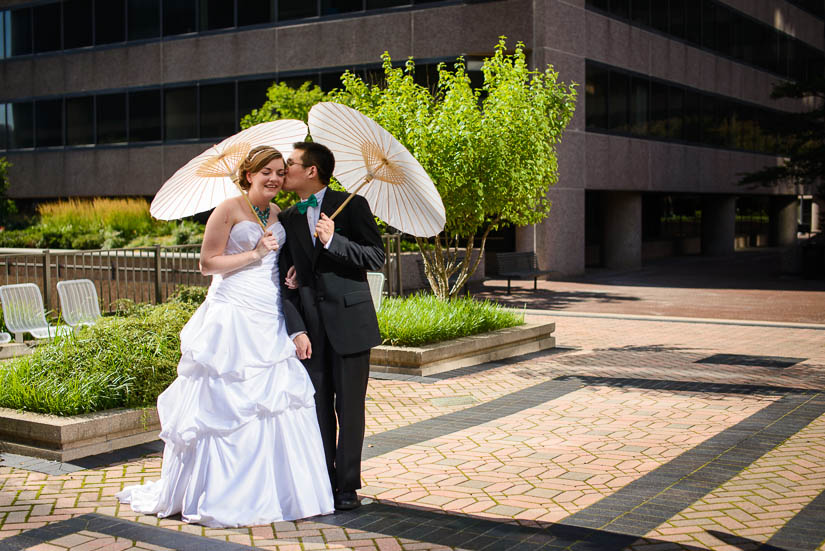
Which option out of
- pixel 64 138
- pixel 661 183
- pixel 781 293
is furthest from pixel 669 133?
pixel 64 138

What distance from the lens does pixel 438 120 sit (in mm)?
12445

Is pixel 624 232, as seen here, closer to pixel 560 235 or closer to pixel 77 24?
pixel 560 235

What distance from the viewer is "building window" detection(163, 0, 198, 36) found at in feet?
102

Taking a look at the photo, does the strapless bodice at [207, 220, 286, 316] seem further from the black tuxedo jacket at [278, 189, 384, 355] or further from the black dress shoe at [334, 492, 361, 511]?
the black dress shoe at [334, 492, 361, 511]

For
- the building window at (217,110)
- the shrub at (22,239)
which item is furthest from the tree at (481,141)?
the building window at (217,110)

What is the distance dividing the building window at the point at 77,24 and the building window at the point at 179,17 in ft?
12.4

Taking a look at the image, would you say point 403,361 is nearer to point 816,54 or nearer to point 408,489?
point 408,489

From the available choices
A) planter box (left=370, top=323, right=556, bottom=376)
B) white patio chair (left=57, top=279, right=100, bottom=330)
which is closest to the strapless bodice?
planter box (left=370, top=323, right=556, bottom=376)

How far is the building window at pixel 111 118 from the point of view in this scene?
108ft

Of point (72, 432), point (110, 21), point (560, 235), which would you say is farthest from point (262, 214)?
point (110, 21)

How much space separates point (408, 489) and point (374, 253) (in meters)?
1.62

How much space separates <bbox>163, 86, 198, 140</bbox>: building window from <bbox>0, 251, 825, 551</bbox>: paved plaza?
879 inches

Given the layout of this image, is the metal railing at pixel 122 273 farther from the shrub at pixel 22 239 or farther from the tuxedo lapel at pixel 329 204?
the tuxedo lapel at pixel 329 204

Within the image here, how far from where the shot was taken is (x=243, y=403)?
5.44 meters
